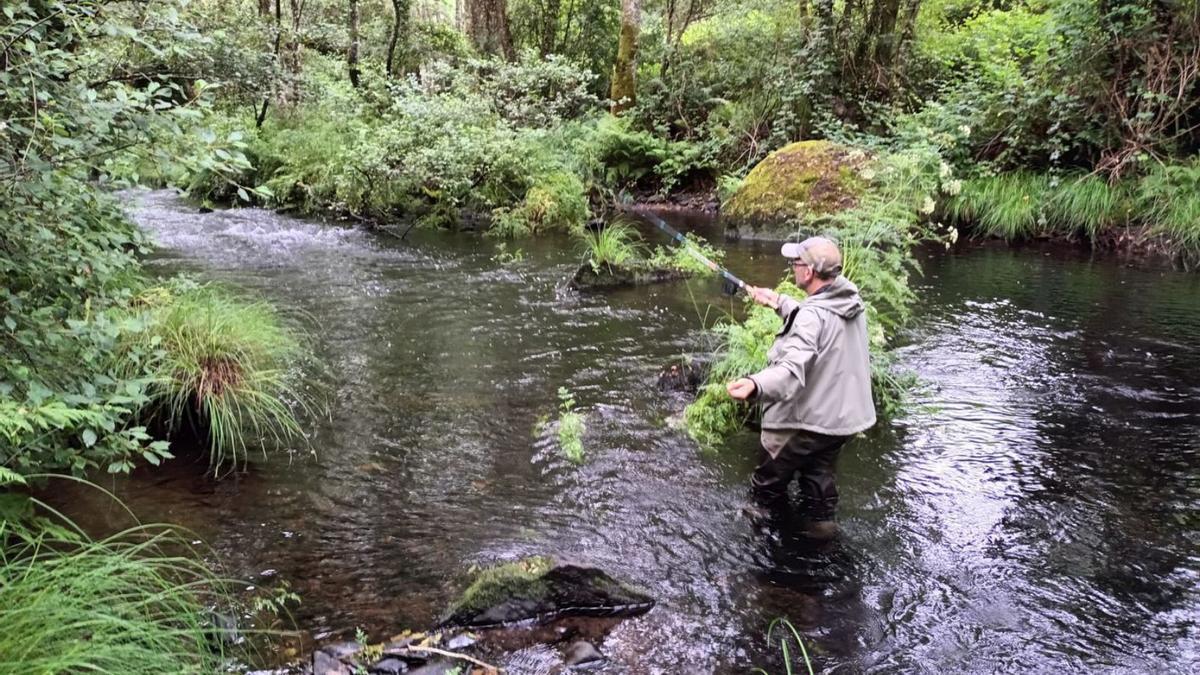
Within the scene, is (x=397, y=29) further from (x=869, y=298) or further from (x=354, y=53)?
(x=869, y=298)

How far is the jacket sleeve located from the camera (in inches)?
176

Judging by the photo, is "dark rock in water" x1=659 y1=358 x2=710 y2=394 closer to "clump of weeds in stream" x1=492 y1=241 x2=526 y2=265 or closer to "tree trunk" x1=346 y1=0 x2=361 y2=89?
"clump of weeds in stream" x1=492 y1=241 x2=526 y2=265

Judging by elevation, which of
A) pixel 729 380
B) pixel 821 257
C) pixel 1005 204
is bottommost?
pixel 729 380

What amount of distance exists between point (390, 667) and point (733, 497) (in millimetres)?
2714

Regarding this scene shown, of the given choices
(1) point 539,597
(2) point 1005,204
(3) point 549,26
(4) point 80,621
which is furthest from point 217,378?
(3) point 549,26

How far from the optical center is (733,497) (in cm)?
547

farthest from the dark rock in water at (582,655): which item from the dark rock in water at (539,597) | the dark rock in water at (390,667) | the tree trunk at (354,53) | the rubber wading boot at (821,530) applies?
the tree trunk at (354,53)

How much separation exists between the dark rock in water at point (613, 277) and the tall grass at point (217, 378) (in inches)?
215

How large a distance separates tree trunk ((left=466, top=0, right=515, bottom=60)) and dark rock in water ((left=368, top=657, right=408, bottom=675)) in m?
21.9

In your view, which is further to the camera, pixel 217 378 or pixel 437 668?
pixel 217 378

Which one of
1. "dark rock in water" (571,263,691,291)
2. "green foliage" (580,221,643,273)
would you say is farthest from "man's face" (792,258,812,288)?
"green foliage" (580,221,643,273)

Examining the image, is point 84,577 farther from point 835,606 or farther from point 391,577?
point 835,606

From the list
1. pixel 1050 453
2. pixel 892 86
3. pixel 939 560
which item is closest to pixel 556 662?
pixel 939 560

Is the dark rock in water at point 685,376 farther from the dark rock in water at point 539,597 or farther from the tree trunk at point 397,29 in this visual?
the tree trunk at point 397,29
